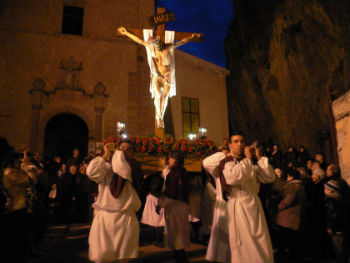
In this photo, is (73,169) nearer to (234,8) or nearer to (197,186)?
(197,186)

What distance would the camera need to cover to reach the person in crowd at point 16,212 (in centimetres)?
383

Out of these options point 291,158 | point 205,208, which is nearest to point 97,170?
point 205,208

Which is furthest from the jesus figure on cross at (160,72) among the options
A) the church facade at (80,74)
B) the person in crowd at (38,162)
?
the church facade at (80,74)

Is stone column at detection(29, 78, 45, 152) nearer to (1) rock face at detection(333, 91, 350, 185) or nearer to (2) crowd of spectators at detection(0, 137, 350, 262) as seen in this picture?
(2) crowd of spectators at detection(0, 137, 350, 262)

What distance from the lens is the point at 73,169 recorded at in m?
7.25

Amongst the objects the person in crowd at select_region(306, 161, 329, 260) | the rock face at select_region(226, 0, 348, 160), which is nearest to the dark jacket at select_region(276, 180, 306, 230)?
the person in crowd at select_region(306, 161, 329, 260)

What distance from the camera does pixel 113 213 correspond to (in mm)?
3732

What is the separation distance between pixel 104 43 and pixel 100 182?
37.2ft

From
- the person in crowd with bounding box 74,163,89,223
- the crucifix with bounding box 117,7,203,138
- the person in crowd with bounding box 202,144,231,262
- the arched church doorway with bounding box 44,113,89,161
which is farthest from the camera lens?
the arched church doorway with bounding box 44,113,89,161

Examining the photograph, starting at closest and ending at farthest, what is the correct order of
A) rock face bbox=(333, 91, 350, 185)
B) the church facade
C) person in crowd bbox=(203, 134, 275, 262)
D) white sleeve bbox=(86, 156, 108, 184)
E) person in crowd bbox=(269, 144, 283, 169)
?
person in crowd bbox=(203, 134, 275, 262) → white sleeve bbox=(86, 156, 108, 184) → rock face bbox=(333, 91, 350, 185) → person in crowd bbox=(269, 144, 283, 169) → the church facade

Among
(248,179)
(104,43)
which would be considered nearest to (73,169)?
(248,179)

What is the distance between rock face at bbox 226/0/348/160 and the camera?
523 inches

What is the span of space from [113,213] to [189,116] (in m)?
11.2

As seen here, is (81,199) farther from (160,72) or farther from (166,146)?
(160,72)
